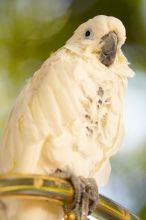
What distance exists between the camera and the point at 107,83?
1838mm

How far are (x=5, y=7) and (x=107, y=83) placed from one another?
134cm

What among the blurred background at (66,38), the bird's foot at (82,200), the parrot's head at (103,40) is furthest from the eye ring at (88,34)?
the blurred background at (66,38)

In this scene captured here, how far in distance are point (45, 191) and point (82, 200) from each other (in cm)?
16

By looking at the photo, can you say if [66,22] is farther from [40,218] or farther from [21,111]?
[40,218]

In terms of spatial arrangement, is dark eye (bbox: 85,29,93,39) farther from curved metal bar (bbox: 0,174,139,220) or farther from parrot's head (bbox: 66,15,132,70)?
curved metal bar (bbox: 0,174,139,220)

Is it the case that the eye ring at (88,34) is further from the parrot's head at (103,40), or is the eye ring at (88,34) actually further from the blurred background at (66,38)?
the blurred background at (66,38)

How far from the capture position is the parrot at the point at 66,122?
1.64 metres

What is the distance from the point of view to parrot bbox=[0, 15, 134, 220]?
1643mm

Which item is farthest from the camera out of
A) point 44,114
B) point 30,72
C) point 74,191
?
point 30,72

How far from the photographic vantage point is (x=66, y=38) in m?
3.04

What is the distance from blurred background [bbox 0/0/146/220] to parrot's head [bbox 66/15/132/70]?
909 mm

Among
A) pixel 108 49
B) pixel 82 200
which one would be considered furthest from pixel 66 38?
pixel 82 200

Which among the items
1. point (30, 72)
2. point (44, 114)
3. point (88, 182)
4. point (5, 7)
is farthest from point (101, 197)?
point (5, 7)

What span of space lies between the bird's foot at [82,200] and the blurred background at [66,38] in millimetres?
1317
